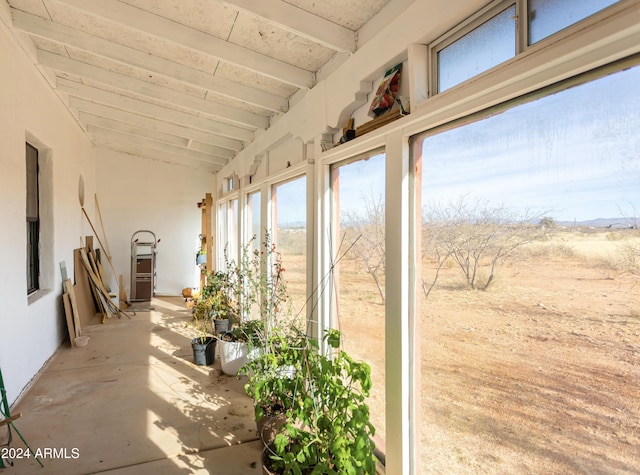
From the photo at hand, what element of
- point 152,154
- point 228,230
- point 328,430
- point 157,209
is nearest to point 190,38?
point 328,430

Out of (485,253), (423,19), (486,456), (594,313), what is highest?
(423,19)

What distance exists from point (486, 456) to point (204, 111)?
394 centimetres

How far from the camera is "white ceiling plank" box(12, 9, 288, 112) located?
3064 mm

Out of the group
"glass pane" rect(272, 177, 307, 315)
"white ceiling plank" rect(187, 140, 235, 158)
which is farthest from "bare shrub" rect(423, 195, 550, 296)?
"white ceiling plank" rect(187, 140, 235, 158)

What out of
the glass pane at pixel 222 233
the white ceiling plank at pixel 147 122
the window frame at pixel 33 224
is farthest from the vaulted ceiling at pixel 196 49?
the glass pane at pixel 222 233

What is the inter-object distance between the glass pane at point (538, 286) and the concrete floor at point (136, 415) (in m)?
1.58

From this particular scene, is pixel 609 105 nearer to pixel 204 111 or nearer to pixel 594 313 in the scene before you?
pixel 594 313

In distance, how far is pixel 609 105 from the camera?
3.63 feet

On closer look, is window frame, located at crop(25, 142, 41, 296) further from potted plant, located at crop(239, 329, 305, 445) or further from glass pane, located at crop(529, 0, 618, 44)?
→ glass pane, located at crop(529, 0, 618, 44)

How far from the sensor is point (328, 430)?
74.3 inches

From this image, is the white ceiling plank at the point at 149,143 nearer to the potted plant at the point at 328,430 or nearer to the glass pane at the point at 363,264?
the glass pane at the point at 363,264

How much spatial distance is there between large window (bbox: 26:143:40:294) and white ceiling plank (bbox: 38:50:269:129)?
→ 3.00 feet

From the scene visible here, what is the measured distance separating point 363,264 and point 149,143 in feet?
18.8

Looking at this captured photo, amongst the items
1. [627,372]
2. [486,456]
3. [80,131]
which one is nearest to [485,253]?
[627,372]
